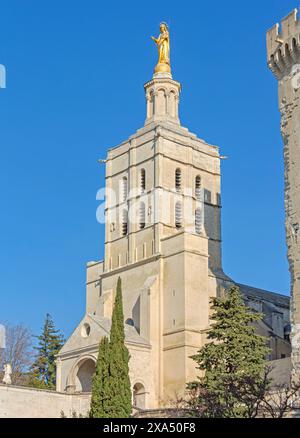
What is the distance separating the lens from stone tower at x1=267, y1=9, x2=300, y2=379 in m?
32.0

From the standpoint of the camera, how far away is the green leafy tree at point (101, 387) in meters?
31.2

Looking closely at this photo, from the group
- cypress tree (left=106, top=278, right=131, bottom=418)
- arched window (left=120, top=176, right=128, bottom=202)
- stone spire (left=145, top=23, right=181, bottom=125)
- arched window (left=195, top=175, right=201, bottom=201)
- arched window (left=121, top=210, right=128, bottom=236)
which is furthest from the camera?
stone spire (left=145, top=23, right=181, bottom=125)

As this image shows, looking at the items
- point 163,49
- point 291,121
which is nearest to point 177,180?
point 163,49

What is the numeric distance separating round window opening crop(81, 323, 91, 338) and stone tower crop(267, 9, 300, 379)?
50.5ft

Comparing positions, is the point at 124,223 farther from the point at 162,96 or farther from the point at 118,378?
the point at 118,378

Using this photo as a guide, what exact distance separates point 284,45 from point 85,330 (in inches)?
765

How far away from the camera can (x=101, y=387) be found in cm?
3186

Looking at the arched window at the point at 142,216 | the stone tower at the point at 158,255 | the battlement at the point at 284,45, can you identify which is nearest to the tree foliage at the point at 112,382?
the stone tower at the point at 158,255

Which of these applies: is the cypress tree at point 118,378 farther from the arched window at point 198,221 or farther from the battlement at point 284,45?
the arched window at point 198,221

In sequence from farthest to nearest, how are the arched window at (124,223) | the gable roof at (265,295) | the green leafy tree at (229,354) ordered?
the gable roof at (265,295), the arched window at (124,223), the green leafy tree at (229,354)

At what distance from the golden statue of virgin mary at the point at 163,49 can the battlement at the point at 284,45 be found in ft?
68.2

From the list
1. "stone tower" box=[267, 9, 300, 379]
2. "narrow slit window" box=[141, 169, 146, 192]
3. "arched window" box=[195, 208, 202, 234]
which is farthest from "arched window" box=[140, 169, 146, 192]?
"stone tower" box=[267, 9, 300, 379]

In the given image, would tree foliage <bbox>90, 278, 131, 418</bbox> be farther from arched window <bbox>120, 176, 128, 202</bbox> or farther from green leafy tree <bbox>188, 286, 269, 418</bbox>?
arched window <bbox>120, 176, 128, 202</bbox>
